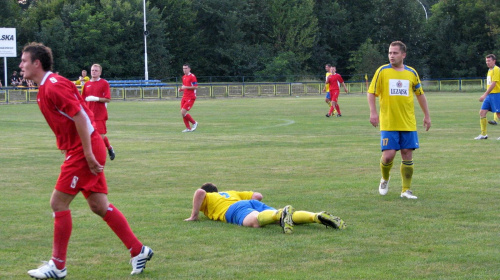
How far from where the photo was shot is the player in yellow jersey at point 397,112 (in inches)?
369

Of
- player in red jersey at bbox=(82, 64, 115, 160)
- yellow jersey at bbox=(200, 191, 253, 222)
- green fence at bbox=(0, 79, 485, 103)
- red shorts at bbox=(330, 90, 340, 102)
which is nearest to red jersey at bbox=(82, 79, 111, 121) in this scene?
player in red jersey at bbox=(82, 64, 115, 160)

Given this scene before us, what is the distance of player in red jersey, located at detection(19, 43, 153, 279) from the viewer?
5.50m

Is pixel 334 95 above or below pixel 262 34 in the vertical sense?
below

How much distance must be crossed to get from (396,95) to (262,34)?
238 feet

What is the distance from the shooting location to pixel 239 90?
56.1m

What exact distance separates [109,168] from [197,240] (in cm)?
645

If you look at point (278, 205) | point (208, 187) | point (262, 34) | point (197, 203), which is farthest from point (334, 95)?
point (262, 34)

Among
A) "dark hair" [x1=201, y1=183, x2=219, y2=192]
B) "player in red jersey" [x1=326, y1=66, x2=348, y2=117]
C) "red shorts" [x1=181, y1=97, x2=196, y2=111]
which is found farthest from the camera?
"player in red jersey" [x1=326, y1=66, x2=348, y2=117]

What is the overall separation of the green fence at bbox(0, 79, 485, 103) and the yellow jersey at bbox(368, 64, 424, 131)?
4138 cm

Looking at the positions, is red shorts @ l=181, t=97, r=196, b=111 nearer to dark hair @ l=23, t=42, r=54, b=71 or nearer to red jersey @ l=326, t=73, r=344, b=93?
red jersey @ l=326, t=73, r=344, b=93

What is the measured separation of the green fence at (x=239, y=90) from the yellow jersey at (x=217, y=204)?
41.9m

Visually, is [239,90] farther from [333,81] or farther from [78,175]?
[78,175]

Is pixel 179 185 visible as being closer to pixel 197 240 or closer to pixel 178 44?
pixel 197 240

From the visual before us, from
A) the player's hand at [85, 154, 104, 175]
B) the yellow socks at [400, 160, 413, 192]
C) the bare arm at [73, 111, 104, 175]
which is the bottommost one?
the yellow socks at [400, 160, 413, 192]
